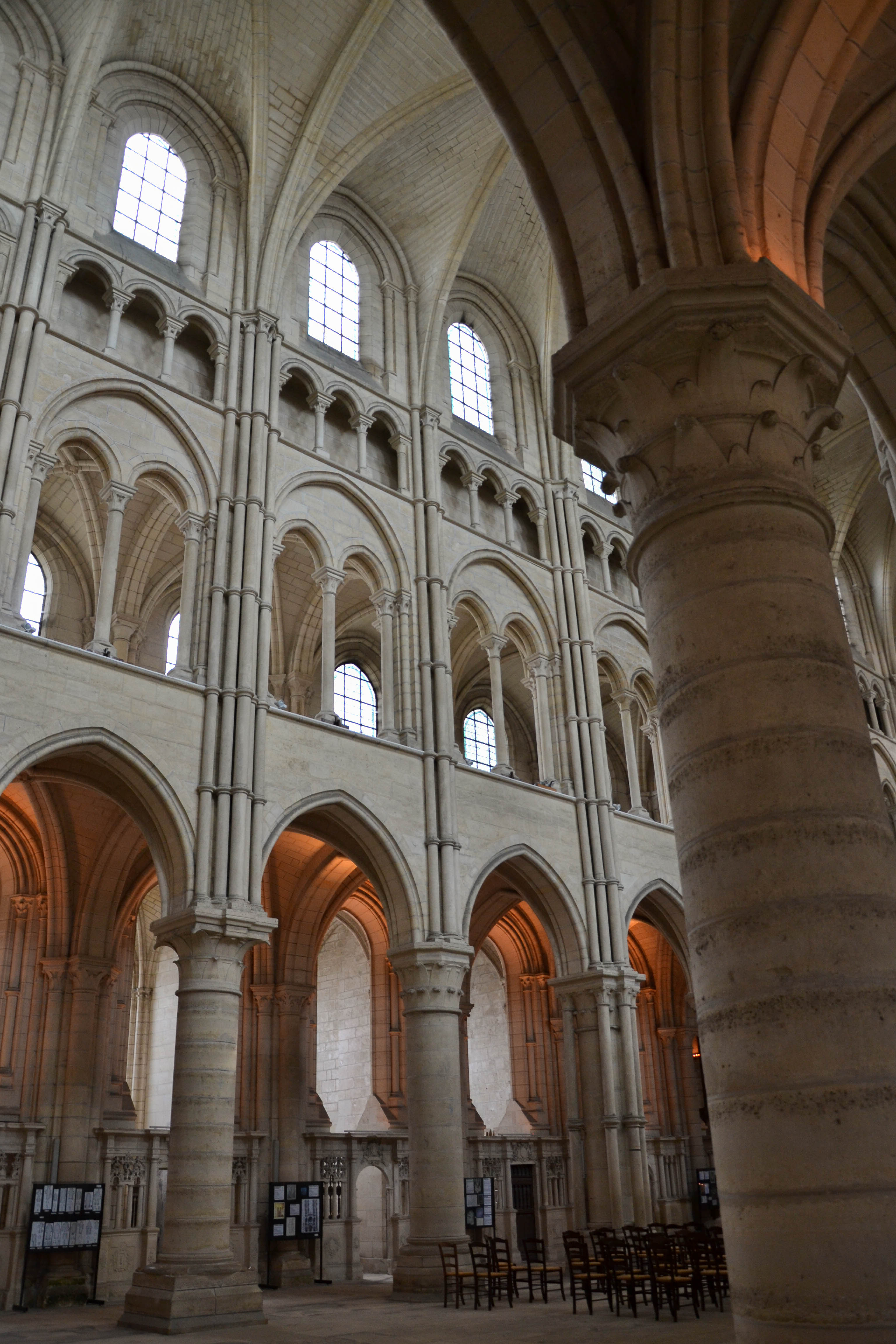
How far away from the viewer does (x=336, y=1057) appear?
902 inches

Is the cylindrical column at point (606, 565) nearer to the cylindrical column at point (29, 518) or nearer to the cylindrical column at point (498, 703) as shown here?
the cylindrical column at point (498, 703)

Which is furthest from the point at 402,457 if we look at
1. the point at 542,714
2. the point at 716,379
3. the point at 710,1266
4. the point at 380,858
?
the point at 716,379

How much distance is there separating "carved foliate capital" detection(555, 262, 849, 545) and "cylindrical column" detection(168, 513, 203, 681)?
9.41 m

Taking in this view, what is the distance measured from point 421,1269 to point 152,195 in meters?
16.2

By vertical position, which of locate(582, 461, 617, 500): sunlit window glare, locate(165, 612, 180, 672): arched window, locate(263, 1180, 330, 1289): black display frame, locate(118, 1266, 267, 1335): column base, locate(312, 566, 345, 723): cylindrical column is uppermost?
locate(582, 461, 617, 500): sunlit window glare

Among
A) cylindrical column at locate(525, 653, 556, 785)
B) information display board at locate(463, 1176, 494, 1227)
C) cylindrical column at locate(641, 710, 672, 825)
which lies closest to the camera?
information display board at locate(463, 1176, 494, 1227)

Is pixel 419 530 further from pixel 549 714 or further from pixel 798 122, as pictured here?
pixel 798 122

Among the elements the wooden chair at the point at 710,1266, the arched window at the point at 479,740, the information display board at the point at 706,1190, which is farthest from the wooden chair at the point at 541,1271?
the arched window at the point at 479,740

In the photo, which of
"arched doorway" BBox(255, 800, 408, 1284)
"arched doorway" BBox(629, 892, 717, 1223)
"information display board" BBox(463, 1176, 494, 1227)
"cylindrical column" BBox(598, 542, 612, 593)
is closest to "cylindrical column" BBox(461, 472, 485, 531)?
"cylindrical column" BBox(598, 542, 612, 593)

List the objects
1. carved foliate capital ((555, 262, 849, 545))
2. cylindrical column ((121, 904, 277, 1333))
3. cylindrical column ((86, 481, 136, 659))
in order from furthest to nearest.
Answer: cylindrical column ((86, 481, 136, 659)) → cylindrical column ((121, 904, 277, 1333)) → carved foliate capital ((555, 262, 849, 545))

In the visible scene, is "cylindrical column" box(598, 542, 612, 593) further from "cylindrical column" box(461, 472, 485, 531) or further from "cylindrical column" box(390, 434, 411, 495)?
"cylindrical column" box(390, 434, 411, 495)

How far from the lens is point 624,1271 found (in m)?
13.3

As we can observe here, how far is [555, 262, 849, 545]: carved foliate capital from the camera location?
5.89 m

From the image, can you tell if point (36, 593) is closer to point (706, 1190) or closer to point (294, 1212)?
point (294, 1212)
